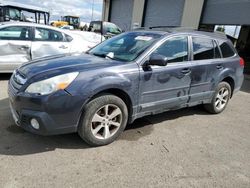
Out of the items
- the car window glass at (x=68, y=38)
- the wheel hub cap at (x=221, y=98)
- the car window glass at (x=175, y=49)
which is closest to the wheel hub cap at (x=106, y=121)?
the car window glass at (x=175, y=49)

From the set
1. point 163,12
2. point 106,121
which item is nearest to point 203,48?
point 106,121

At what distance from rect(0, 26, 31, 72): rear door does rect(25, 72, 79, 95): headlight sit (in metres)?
3.61

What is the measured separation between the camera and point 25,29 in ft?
19.8

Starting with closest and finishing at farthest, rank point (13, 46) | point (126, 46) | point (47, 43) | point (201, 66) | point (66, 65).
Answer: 1. point (66, 65)
2. point (126, 46)
3. point (201, 66)
4. point (13, 46)
5. point (47, 43)

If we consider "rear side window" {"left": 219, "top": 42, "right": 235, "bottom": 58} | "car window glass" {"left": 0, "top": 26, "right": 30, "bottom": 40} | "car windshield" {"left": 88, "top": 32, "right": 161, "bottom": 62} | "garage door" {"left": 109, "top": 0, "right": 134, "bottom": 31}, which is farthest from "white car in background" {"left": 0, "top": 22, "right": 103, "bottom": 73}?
"garage door" {"left": 109, "top": 0, "right": 134, "bottom": 31}

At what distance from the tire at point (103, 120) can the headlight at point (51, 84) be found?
402 millimetres

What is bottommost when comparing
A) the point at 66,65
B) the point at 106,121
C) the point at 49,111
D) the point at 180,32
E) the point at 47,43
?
the point at 106,121

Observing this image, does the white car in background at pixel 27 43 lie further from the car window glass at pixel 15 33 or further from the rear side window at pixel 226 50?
the rear side window at pixel 226 50

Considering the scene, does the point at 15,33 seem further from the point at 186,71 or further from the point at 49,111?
the point at 186,71

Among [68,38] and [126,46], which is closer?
[126,46]

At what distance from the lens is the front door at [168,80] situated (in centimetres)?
346

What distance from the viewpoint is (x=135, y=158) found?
3.01 meters

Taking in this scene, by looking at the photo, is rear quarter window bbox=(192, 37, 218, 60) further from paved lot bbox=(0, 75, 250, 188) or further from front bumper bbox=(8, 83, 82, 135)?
front bumper bbox=(8, 83, 82, 135)

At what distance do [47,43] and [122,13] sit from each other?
50.3ft
